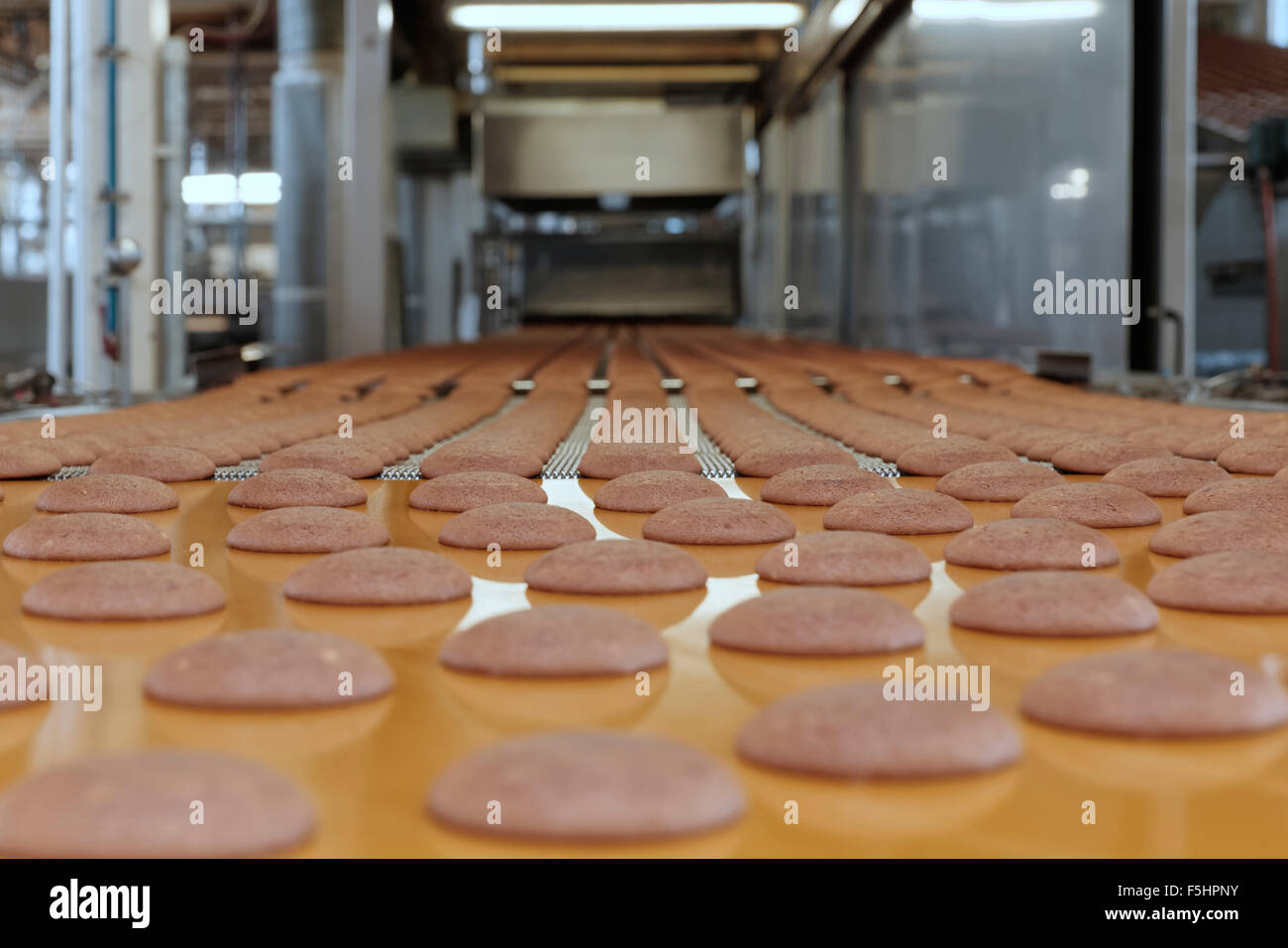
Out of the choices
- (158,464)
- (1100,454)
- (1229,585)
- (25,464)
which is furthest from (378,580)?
(1100,454)

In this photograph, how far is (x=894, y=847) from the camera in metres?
0.68

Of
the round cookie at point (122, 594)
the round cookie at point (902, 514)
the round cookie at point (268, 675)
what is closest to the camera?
the round cookie at point (268, 675)

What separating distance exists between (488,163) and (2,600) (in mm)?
9829

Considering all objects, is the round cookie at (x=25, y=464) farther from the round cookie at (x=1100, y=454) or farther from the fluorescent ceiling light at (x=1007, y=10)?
the fluorescent ceiling light at (x=1007, y=10)

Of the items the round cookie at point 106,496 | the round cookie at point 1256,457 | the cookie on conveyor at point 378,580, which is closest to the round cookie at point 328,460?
the round cookie at point 106,496

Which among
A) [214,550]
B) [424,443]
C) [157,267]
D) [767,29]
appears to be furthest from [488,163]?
[214,550]

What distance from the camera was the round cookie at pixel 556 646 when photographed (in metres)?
0.98

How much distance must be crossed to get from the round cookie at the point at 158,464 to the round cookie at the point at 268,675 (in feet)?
4.19

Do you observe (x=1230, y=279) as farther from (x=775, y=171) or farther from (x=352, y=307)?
(x=775, y=171)

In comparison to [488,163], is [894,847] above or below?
below

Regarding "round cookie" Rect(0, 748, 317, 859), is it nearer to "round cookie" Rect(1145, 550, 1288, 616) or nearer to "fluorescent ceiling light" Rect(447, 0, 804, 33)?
"round cookie" Rect(1145, 550, 1288, 616)

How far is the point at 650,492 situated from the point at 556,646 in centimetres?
90

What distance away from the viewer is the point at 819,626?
1.04 m

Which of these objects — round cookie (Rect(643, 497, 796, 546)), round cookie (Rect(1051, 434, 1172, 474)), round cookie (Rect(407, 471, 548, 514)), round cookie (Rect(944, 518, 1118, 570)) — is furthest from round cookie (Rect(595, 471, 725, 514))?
round cookie (Rect(1051, 434, 1172, 474))
